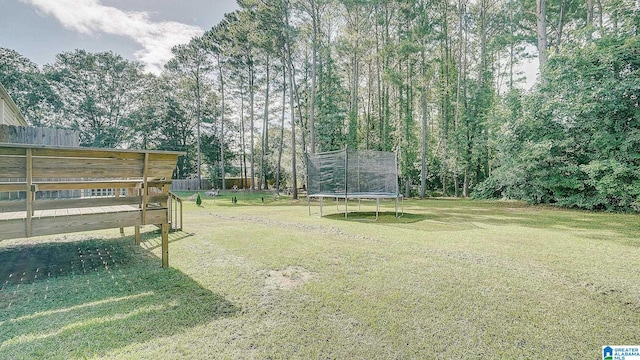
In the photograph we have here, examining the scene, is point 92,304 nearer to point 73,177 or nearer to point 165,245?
point 165,245

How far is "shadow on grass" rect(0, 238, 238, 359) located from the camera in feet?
5.45

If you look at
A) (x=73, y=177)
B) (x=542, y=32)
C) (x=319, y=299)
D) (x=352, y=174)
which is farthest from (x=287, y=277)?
(x=542, y=32)

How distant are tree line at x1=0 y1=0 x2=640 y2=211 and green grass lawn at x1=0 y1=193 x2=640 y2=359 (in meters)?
6.22

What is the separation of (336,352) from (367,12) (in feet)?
57.4

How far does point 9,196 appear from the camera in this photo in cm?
536

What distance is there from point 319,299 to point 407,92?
56.4 ft

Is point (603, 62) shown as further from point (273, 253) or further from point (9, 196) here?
point (9, 196)

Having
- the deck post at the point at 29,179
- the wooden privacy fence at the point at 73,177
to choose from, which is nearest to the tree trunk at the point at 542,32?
the wooden privacy fence at the point at 73,177

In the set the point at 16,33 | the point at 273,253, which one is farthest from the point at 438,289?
the point at 16,33

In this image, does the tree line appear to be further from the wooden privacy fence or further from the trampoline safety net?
the wooden privacy fence
